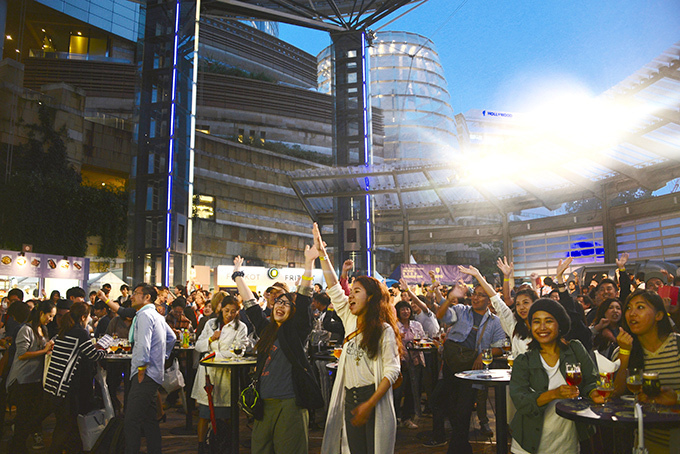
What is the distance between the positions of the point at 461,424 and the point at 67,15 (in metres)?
39.9

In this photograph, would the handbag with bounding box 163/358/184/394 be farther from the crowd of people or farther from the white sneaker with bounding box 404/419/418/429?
the white sneaker with bounding box 404/419/418/429

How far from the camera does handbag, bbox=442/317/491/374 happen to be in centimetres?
670

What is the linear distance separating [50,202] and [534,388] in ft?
92.3

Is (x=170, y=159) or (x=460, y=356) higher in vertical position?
(x=170, y=159)

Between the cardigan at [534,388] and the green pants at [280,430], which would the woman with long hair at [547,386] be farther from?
the green pants at [280,430]

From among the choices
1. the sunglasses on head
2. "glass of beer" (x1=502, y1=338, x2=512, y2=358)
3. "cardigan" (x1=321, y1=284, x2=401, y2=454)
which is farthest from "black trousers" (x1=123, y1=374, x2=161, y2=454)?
"glass of beer" (x1=502, y1=338, x2=512, y2=358)

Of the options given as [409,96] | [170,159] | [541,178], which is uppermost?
[409,96]

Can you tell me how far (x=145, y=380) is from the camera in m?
5.70

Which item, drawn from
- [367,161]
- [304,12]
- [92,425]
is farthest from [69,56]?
[92,425]

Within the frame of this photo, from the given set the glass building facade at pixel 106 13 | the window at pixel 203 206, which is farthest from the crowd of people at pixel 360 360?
the glass building facade at pixel 106 13

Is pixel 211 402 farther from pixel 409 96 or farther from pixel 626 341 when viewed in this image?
pixel 409 96

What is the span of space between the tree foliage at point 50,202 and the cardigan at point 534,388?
27913mm

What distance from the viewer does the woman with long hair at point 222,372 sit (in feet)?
21.0

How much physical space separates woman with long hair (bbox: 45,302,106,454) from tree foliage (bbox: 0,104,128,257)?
23421 millimetres
